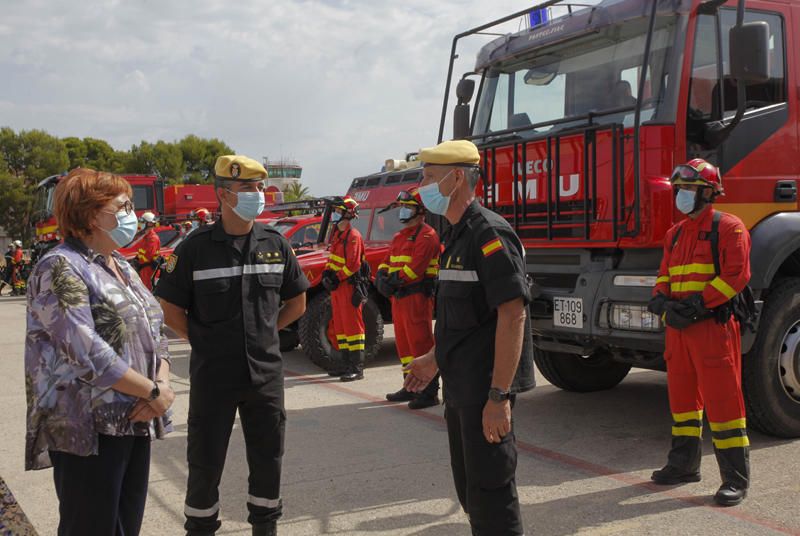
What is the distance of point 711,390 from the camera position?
434cm

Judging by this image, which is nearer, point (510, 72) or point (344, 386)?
point (510, 72)

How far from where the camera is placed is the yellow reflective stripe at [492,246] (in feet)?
9.62

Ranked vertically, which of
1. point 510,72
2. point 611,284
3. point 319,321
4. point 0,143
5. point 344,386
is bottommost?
point 344,386

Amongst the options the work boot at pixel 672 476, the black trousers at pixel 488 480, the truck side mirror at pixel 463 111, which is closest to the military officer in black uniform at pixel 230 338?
the black trousers at pixel 488 480

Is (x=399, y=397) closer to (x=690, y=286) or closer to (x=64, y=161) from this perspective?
(x=690, y=286)

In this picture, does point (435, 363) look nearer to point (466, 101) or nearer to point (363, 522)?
point (363, 522)

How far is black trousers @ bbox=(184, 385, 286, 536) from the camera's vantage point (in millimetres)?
3389

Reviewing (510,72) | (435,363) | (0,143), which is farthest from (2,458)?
(0,143)

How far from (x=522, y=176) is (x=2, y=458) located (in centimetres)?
434

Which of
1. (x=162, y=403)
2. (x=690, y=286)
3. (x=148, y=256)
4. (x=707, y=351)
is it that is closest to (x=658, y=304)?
(x=690, y=286)

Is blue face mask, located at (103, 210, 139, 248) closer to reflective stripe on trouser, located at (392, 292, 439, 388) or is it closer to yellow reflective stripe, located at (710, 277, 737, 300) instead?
yellow reflective stripe, located at (710, 277, 737, 300)

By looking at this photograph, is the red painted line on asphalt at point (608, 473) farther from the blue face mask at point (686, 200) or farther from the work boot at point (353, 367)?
the blue face mask at point (686, 200)

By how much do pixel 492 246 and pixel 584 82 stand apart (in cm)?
342

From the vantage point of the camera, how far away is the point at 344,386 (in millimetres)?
7918
